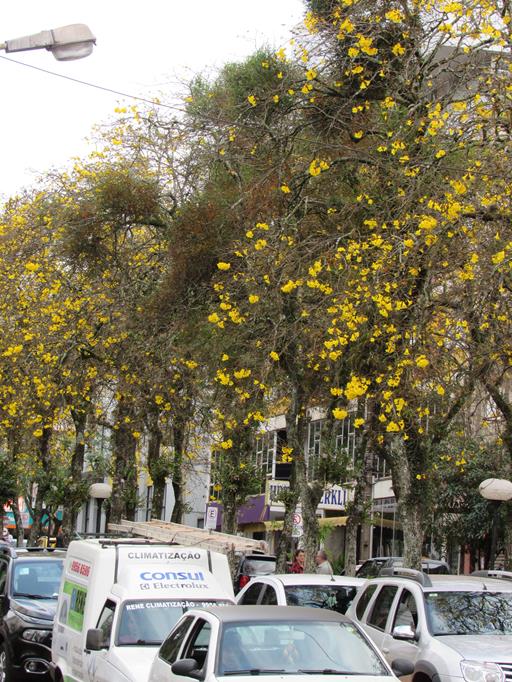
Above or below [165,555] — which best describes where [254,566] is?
below

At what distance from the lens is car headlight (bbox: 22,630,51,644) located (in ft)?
47.8

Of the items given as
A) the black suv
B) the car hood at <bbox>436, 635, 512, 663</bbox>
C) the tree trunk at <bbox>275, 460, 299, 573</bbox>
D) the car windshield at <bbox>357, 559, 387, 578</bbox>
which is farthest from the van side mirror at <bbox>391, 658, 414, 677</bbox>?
the car windshield at <bbox>357, 559, 387, 578</bbox>

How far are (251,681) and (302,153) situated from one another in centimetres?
1229

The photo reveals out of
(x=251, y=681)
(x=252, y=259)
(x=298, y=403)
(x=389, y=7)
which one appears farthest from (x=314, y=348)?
(x=251, y=681)

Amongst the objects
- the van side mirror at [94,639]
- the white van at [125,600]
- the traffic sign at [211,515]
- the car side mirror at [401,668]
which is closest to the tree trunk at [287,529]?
the traffic sign at [211,515]

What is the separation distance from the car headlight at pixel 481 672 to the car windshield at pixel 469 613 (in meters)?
1.01

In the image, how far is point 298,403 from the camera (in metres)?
20.1

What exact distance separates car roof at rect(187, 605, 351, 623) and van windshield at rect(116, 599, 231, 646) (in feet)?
7.23

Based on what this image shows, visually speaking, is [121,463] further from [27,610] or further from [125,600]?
[125,600]

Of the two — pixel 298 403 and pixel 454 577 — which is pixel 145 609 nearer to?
pixel 454 577

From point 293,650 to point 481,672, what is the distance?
2439mm

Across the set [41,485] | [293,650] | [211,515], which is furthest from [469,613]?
[41,485]

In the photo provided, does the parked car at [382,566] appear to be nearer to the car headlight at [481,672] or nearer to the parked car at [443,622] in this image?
the parked car at [443,622]

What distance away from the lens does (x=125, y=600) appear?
35.8ft
